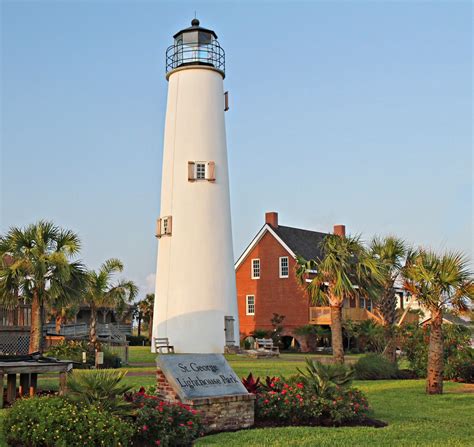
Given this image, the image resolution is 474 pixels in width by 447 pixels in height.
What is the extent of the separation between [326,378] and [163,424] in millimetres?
4164

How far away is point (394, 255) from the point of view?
27656mm

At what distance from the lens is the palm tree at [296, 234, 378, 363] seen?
23.9m

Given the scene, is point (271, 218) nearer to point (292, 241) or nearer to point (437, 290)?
point (292, 241)

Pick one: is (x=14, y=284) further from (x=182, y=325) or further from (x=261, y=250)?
(x=261, y=250)

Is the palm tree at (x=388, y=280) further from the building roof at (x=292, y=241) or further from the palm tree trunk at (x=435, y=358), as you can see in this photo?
the building roof at (x=292, y=241)

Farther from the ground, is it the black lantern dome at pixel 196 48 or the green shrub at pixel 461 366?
the black lantern dome at pixel 196 48

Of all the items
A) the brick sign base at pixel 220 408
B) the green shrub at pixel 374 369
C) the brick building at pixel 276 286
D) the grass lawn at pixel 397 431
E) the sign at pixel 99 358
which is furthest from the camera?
the brick building at pixel 276 286

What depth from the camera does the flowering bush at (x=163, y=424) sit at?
9.88 m

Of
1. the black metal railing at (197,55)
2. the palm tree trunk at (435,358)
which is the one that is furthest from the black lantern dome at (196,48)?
the palm tree trunk at (435,358)

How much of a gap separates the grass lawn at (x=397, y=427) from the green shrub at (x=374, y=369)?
2.71m

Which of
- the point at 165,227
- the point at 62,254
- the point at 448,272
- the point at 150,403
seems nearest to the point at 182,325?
the point at 165,227

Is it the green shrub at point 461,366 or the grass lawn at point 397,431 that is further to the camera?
the green shrub at point 461,366

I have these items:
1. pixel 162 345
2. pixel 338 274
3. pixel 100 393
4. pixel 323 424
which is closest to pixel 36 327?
pixel 338 274

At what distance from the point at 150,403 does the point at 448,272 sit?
31.8ft
